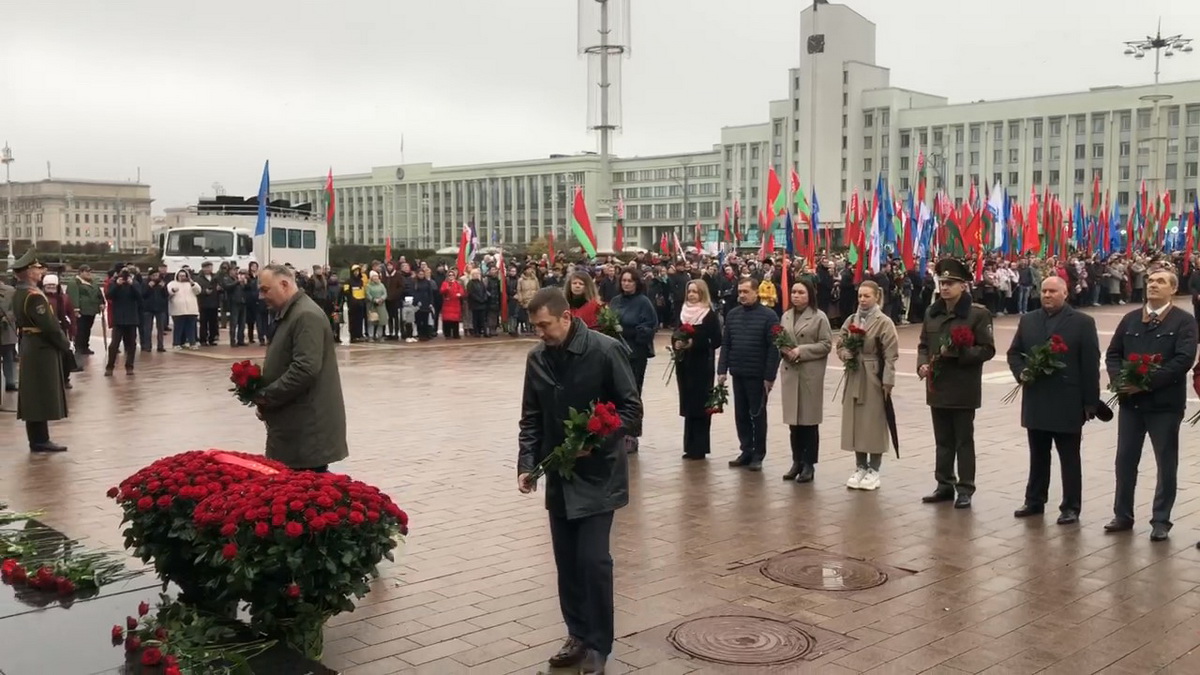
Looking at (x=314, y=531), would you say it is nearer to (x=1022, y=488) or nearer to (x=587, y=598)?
(x=587, y=598)

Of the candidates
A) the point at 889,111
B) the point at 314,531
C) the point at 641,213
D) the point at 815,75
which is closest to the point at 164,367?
the point at 314,531

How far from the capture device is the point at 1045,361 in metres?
7.58

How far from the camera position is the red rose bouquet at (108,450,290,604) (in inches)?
185

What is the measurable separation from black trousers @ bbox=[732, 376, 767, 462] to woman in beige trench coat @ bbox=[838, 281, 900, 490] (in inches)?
36.7

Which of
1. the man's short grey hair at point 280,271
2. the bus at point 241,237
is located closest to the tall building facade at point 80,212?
the bus at point 241,237

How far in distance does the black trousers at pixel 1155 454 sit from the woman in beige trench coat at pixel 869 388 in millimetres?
1800

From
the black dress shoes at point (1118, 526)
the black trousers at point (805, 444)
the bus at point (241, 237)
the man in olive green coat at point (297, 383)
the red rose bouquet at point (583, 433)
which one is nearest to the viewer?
the red rose bouquet at point (583, 433)

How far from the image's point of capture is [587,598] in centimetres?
491

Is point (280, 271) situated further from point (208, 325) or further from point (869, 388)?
point (208, 325)

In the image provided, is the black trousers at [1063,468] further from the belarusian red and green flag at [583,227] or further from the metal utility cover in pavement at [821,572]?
the belarusian red and green flag at [583,227]

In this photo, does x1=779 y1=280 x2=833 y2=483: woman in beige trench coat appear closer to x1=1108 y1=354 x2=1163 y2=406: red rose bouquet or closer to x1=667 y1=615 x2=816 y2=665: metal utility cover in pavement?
x1=1108 y1=354 x2=1163 y2=406: red rose bouquet

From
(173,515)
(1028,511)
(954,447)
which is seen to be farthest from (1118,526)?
(173,515)

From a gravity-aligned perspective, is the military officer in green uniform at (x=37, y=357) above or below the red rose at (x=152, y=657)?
above

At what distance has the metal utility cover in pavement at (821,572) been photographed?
247 inches
